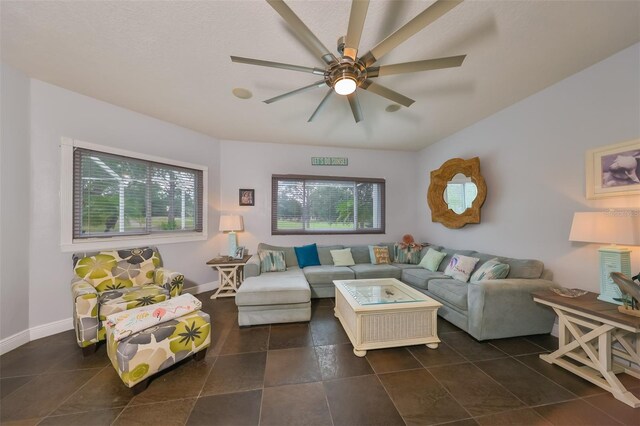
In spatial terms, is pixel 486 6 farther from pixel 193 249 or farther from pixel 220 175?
pixel 193 249

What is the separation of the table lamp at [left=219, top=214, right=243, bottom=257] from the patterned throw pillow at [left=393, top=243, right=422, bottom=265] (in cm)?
284

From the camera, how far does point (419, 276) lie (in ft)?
10.7

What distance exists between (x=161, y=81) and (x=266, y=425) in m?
3.16

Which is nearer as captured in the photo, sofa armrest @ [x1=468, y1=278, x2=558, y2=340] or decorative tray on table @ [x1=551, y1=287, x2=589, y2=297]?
decorative tray on table @ [x1=551, y1=287, x2=589, y2=297]

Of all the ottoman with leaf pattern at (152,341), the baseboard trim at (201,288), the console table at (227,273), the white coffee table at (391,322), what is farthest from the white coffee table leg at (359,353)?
the baseboard trim at (201,288)

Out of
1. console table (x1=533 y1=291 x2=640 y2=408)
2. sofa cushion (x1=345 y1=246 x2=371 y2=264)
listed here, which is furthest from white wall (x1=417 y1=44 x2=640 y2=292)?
sofa cushion (x1=345 y1=246 x2=371 y2=264)

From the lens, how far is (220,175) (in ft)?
13.5

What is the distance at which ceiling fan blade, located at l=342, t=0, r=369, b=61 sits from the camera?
114cm

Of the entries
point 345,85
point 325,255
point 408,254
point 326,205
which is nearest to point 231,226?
point 325,255

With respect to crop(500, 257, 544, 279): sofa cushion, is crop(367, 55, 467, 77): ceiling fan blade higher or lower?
higher

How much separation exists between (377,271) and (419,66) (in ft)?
9.25

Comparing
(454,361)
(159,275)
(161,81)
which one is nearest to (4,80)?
(161,81)

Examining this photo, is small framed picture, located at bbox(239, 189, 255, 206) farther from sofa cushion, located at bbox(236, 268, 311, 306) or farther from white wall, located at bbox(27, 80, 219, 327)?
A: sofa cushion, located at bbox(236, 268, 311, 306)

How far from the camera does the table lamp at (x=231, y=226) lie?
3.76m
